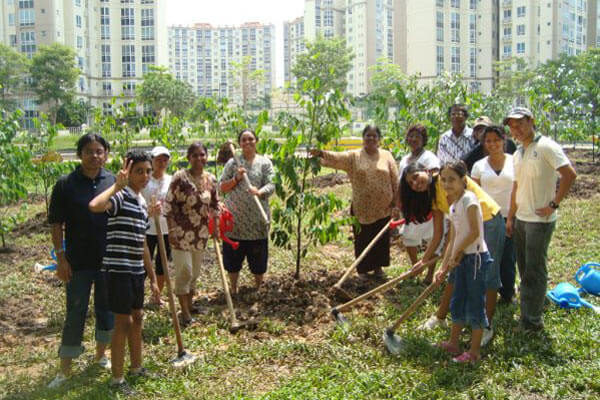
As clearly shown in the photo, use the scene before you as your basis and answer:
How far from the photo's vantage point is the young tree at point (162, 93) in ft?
Result: 144

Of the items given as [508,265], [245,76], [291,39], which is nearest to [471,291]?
[508,265]

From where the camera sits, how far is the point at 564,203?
36.1 ft

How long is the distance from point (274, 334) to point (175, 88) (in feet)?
137

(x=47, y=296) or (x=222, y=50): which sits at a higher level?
(x=222, y=50)

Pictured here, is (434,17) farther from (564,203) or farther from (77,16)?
(564,203)

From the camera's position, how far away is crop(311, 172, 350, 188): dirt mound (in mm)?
14703

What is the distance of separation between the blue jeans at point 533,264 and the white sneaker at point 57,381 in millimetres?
3442

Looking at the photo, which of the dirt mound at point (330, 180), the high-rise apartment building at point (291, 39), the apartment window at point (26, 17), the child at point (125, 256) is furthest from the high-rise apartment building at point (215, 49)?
the child at point (125, 256)

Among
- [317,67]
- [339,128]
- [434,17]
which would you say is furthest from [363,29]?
[339,128]

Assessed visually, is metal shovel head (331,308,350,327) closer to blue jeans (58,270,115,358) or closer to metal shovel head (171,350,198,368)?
metal shovel head (171,350,198,368)

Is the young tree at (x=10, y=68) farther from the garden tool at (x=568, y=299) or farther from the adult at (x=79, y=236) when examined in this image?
the garden tool at (x=568, y=299)

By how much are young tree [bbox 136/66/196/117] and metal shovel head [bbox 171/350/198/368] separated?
40.4 metres

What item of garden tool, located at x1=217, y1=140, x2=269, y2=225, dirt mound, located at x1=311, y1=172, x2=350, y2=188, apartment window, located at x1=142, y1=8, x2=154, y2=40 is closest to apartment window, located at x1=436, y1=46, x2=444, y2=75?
apartment window, located at x1=142, y1=8, x2=154, y2=40

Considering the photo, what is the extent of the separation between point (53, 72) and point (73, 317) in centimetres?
4407
